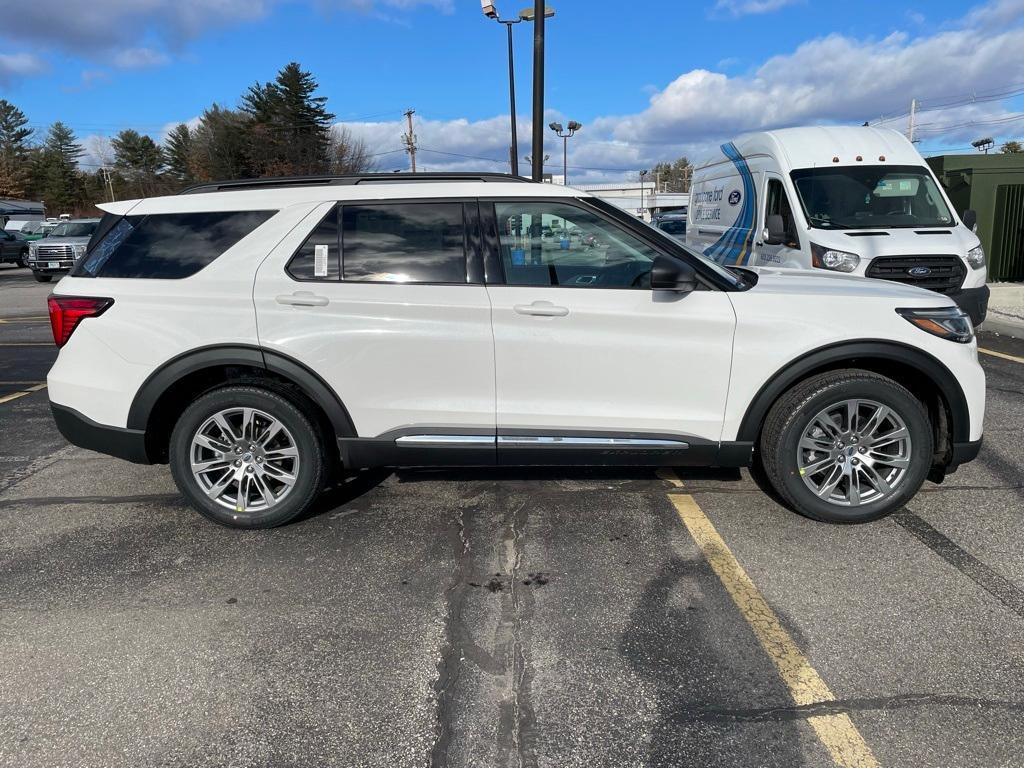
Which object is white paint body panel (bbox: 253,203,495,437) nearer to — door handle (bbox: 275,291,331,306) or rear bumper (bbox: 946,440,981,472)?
door handle (bbox: 275,291,331,306)

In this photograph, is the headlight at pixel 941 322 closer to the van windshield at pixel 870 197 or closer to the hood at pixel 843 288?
the hood at pixel 843 288

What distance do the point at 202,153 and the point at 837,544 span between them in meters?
77.9

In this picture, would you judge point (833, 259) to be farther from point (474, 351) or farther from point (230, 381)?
point (230, 381)

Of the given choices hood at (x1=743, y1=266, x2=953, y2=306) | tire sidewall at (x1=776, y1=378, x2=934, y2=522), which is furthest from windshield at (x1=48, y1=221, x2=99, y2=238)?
tire sidewall at (x1=776, y1=378, x2=934, y2=522)

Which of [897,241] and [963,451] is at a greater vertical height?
[897,241]

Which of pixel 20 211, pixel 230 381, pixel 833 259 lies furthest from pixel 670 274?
pixel 20 211

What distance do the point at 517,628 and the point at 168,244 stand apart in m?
2.69

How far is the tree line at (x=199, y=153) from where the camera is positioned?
6266 cm

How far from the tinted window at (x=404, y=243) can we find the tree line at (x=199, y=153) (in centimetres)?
5384

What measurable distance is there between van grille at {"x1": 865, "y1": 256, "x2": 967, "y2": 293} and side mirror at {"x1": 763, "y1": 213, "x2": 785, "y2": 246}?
1.13 meters

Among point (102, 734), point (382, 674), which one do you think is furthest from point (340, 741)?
point (102, 734)

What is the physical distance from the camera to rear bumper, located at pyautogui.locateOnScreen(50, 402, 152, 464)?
383 centimetres

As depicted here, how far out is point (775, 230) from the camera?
26.5 feet

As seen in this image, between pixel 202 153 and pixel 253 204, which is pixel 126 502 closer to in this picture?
pixel 253 204
